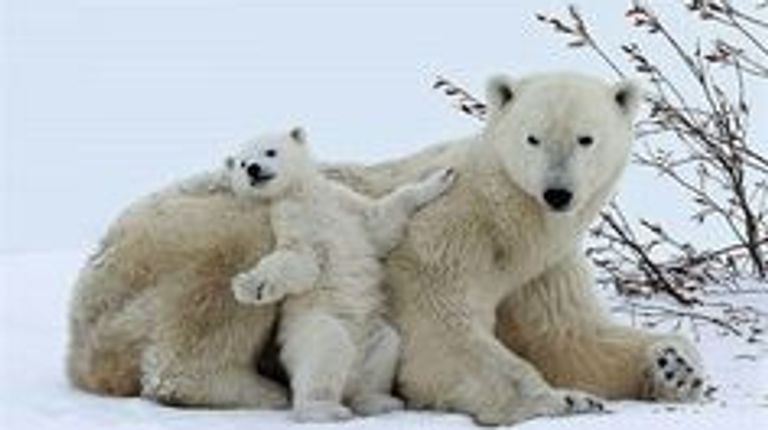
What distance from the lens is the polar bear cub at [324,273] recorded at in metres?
5.63

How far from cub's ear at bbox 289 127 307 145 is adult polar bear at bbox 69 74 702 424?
0.26 meters

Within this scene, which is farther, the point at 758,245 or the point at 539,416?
the point at 758,245

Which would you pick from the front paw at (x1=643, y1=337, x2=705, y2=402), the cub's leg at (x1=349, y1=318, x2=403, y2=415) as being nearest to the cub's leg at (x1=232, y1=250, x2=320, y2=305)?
the cub's leg at (x1=349, y1=318, x2=403, y2=415)

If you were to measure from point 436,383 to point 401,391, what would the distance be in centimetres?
15

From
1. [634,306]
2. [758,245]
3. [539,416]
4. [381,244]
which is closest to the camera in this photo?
[539,416]

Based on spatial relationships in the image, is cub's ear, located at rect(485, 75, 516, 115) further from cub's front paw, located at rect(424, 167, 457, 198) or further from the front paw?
the front paw

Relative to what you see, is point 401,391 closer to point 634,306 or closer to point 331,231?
point 331,231

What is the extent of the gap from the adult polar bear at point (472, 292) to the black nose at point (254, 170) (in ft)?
0.41

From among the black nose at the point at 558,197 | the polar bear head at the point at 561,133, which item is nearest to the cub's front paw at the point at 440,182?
the polar bear head at the point at 561,133

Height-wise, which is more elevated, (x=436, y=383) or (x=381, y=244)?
(x=381, y=244)

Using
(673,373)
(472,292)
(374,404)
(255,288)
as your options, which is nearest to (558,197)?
(472,292)

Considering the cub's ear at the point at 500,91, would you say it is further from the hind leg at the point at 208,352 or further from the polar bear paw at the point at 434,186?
the hind leg at the point at 208,352

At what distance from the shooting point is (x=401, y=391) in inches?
232

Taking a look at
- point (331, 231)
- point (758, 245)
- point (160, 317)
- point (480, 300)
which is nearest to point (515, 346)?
point (480, 300)
